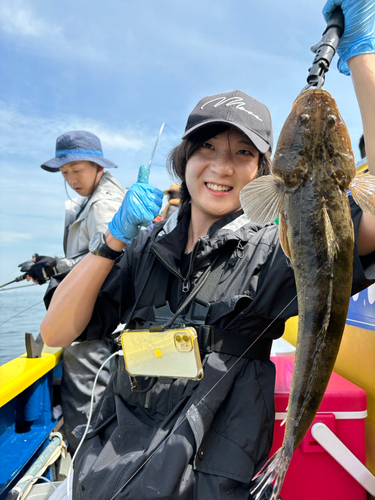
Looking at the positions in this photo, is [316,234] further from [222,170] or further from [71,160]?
[71,160]

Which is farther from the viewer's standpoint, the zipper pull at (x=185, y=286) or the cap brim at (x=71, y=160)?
the cap brim at (x=71, y=160)

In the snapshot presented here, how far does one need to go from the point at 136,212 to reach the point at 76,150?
2.56 metres

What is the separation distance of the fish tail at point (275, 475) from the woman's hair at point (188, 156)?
1456 millimetres

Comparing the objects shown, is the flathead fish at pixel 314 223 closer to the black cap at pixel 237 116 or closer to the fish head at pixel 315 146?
the fish head at pixel 315 146

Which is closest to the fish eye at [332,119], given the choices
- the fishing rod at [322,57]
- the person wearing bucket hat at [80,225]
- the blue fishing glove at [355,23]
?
the fishing rod at [322,57]

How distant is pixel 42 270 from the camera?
3.68 metres

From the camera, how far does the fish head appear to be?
1.27 metres

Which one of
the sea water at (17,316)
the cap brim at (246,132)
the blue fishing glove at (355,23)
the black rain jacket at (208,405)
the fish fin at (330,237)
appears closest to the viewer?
the fish fin at (330,237)

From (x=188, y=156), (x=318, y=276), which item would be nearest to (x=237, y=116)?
(x=188, y=156)

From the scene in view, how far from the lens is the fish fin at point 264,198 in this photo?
1.37 metres

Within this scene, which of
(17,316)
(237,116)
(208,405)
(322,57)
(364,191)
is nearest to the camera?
(364,191)

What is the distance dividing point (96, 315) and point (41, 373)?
4.13 feet

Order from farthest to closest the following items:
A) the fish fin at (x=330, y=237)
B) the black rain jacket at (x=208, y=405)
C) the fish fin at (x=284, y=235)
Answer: the black rain jacket at (x=208, y=405), the fish fin at (x=284, y=235), the fish fin at (x=330, y=237)

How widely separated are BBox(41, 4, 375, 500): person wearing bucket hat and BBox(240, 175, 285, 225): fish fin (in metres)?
0.32
